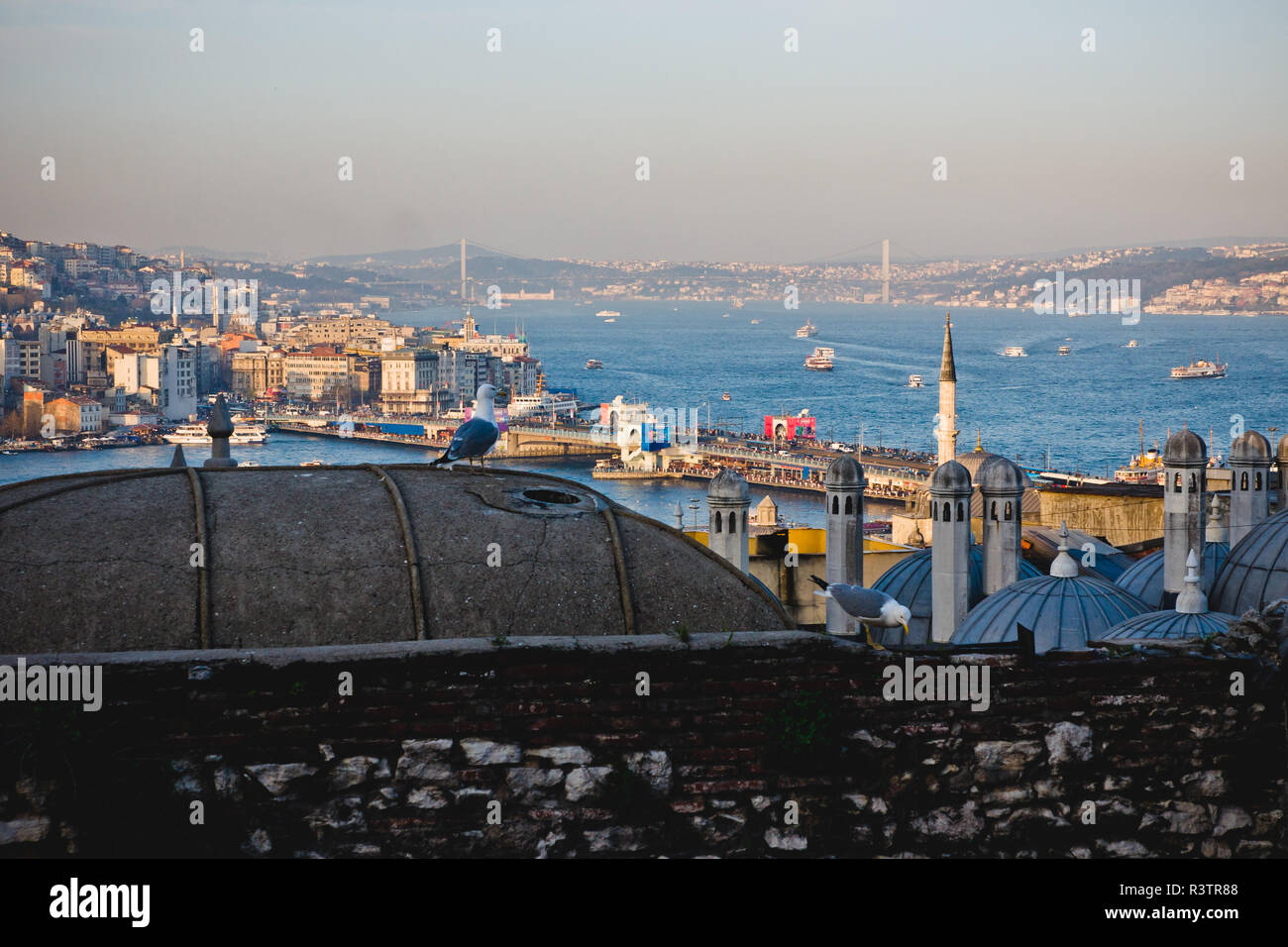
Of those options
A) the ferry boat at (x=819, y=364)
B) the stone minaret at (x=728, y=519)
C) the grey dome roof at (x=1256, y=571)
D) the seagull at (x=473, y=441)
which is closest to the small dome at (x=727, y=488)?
the stone minaret at (x=728, y=519)

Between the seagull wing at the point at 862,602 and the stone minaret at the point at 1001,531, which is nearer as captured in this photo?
the seagull wing at the point at 862,602

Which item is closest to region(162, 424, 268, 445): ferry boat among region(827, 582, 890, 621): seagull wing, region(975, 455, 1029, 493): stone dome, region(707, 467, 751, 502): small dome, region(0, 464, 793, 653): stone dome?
region(975, 455, 1029, 493): stone dome

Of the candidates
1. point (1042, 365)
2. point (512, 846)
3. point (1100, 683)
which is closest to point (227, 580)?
point (512, 846)

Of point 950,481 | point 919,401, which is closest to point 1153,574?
point 950,481

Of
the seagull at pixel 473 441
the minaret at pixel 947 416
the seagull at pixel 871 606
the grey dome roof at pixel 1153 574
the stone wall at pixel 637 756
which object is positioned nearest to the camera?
the stone wall at pixel 637 756

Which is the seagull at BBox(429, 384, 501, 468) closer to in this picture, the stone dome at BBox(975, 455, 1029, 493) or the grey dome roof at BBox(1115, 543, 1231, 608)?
the stone dome at BBox(975, 455, 1029, 493)

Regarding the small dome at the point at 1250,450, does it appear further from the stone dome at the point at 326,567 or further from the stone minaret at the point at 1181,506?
the stone dome at the point at 326,567
